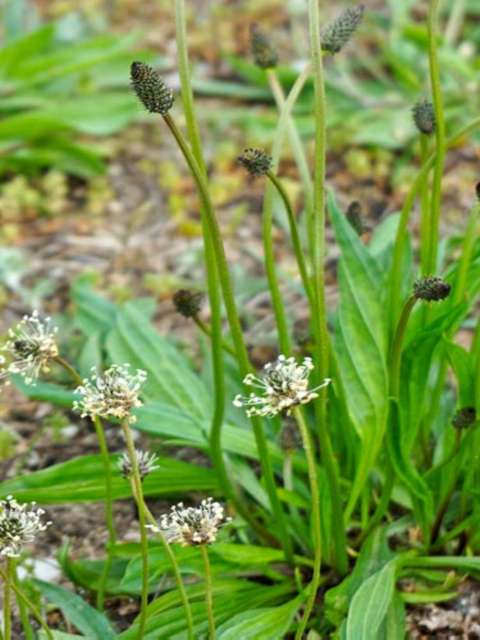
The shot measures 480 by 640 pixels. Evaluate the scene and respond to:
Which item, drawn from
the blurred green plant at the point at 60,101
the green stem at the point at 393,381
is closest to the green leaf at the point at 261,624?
the green stem at the point at 393,381

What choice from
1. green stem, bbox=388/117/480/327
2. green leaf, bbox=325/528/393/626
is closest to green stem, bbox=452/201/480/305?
green stem, bbox=388/117/480/327

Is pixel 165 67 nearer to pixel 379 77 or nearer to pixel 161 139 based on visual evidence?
pixel 161 139

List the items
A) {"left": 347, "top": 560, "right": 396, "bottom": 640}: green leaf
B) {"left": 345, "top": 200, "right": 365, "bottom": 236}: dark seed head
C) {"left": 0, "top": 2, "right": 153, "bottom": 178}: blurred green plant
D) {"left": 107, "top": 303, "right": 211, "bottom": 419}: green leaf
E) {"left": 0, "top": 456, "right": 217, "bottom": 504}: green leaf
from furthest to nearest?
{"left": 0, "top": 2, "right": 153, "bottom": 178}: blurred green plant → {"left": 107, "top": 303, "right": 211, "bottom": 419}: green leaf → {"left": 345, "top": 200, "right": 365, "bottom": 236}: dark seed head → {"left": 0, "top": 456, "right": 217, "bottom": 504}: green leaf → {"left": 347, "top": 560, "right": 396, "bottom": 640}: green leaf

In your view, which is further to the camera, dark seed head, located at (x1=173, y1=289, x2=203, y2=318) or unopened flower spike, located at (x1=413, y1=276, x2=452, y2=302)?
dark seed head, located at (x1=173, y1=289, x2=203, y2=318)

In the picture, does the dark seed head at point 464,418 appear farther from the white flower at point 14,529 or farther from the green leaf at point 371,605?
the white flower at point 14,529

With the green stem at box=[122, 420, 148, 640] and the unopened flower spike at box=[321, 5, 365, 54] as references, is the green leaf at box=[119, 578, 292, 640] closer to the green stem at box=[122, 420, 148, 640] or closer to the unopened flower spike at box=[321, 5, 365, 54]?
the green stem at box=[122, 420, 148, 640]

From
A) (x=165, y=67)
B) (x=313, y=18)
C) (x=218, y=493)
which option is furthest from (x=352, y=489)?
(x=165, y=67)

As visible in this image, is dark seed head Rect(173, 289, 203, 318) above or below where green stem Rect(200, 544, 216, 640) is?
above
